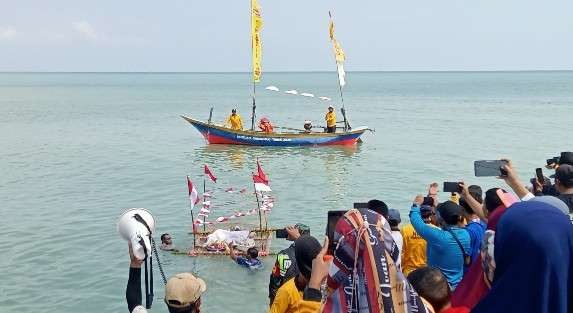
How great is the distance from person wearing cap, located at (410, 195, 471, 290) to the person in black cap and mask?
5.44 ft

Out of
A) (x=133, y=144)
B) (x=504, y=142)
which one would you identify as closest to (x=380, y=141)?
(x=504, y=142)

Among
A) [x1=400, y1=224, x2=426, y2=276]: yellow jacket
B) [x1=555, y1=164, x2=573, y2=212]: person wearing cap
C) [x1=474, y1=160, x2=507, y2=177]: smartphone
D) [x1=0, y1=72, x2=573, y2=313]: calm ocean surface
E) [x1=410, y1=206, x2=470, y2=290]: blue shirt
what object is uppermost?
[x1=474, y1=160, x2=507, y2=177]: smartphone

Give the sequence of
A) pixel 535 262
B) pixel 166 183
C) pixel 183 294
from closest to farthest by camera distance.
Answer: pixel 535 262 → pixel 183 294 → pixel 166 183

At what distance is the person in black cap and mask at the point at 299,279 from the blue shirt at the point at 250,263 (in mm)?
7536

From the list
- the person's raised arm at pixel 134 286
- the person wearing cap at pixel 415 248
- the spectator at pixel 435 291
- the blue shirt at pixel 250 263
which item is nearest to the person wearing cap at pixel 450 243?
the person wearing cap at pixel 415 248

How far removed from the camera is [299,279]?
13.7 feet

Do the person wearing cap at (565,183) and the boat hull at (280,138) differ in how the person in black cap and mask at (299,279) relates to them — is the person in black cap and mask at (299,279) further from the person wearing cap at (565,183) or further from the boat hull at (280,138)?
the boat hull at (280,138)

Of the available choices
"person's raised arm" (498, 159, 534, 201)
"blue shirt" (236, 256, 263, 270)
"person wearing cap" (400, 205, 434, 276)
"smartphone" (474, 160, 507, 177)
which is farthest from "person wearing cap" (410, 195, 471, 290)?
"blue shirt" (236, 256, 263, 270)

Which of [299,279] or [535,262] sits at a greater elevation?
[535,262]

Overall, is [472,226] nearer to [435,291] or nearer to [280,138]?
[435,291]

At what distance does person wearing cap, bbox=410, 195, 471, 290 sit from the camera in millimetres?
5273

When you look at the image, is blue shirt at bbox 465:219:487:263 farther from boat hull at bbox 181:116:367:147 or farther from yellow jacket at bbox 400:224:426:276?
boat hull at bbox 181:116:367:147

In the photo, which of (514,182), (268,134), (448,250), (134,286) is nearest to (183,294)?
(134,286)
